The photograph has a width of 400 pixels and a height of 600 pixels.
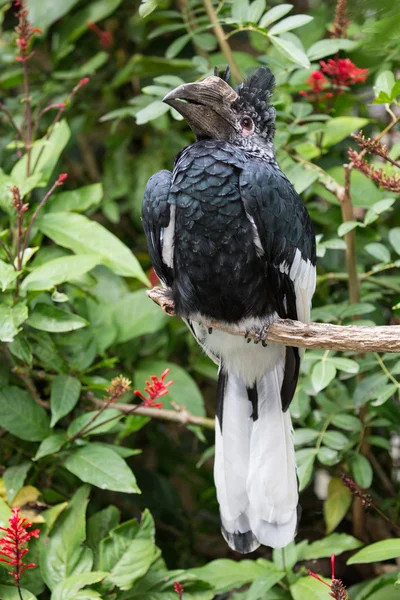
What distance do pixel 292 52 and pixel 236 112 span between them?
0.20m

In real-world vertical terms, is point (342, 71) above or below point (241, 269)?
above

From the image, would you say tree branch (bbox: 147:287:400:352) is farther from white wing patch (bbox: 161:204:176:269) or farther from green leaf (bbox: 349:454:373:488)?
green leaf (bbox: 349:454:373:488)

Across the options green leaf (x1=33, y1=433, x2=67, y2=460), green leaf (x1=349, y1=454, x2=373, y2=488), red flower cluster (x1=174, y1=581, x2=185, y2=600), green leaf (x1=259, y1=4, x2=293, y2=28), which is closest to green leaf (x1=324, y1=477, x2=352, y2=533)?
green leaf (x1=349, y1=454, x2=373, y2=488)

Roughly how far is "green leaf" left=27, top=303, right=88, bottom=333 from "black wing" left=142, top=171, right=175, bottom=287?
0.91 ft

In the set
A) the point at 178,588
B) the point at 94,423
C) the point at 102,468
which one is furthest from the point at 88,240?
the point at 178,588

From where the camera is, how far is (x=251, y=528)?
6.08 ft

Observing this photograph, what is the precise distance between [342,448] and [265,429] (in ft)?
Result: 0.75

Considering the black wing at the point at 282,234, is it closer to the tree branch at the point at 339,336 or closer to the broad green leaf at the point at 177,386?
the tree branch at the point at 339,336

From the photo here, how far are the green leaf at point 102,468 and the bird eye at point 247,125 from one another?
884 millimetres

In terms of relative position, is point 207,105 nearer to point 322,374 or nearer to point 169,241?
point 169,241

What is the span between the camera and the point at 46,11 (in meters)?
2.62

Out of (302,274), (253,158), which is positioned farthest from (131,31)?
(302,274)

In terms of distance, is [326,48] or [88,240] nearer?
[326,48]

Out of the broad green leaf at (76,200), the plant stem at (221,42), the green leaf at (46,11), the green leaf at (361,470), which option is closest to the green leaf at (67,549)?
the green leaf at (361,470)
